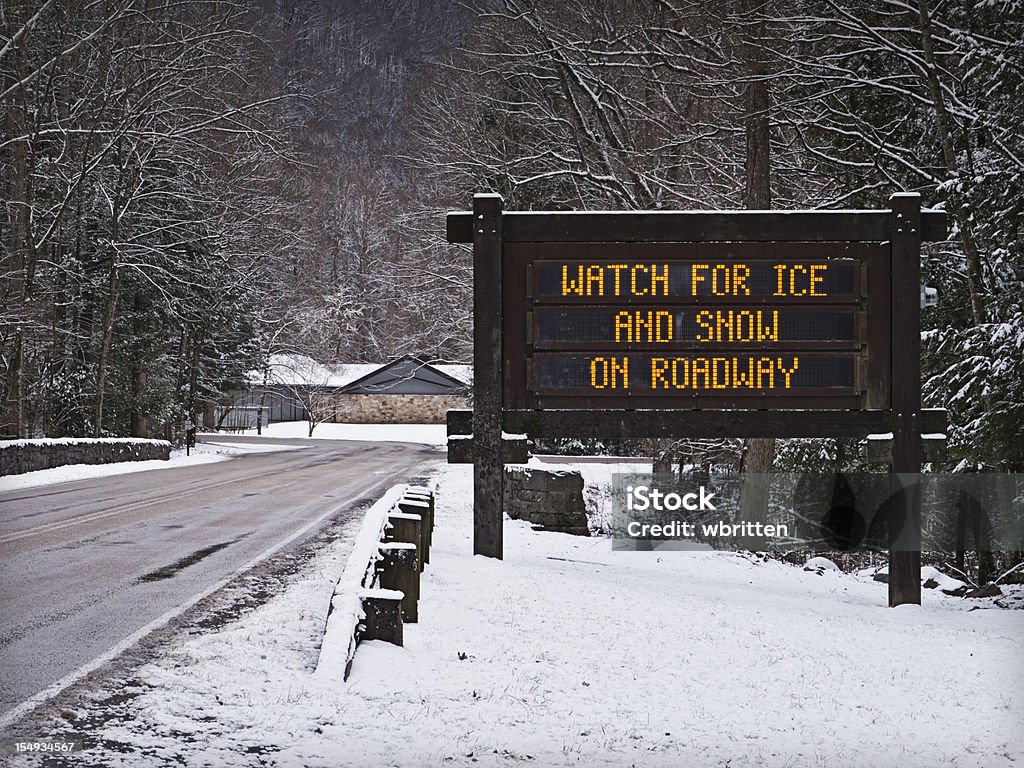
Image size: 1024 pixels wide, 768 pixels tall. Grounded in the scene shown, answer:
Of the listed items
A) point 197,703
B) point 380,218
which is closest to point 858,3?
point 197,703

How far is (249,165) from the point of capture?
36.0 m

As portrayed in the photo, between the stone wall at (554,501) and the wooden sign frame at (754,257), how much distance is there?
658 cm

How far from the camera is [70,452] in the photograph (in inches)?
977

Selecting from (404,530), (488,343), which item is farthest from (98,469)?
(404,530)

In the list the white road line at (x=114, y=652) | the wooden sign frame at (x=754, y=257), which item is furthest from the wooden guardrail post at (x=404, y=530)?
the wooden sign frame at (x=754, y=257)

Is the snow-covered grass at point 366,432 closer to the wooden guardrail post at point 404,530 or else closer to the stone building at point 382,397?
the stone building at point 382,397

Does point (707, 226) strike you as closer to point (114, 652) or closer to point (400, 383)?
point (114, 652)

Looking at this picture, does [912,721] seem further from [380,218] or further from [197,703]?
[380,218]

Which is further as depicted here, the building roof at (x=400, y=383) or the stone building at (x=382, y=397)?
the building roof at (x=400, y=383)

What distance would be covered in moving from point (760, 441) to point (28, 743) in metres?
13.9

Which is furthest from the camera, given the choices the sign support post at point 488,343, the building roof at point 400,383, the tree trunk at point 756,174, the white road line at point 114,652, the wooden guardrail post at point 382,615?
the building roof at point 400,383

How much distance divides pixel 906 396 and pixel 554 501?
7589mm

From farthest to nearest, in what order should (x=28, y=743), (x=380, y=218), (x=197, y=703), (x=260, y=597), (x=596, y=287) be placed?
(x=380, y=218) < (x=596, y=287) < (x=260, y=597) < (x=197, y=703) < (x=28, y=743)

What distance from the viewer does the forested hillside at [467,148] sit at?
42.0 ft
